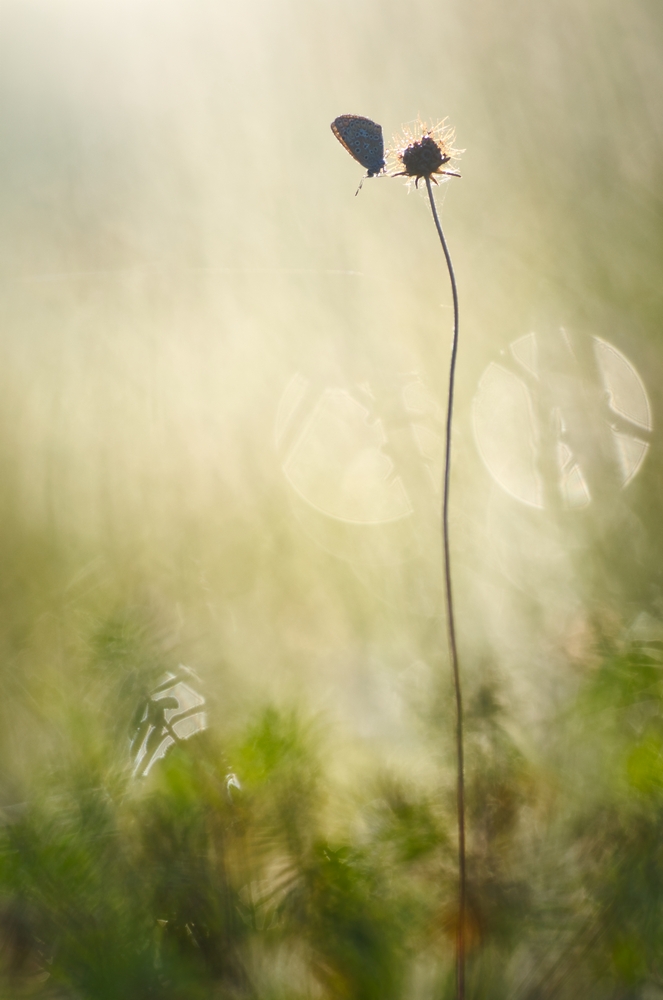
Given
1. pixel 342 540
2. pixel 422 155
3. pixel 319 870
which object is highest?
pixel 422 155

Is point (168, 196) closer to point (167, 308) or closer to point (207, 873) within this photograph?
point (167, 308)

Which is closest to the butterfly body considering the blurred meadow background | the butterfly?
the butterfly

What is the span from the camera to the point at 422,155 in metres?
0.37

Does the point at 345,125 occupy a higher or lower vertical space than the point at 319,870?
higher

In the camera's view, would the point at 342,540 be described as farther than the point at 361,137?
Yes

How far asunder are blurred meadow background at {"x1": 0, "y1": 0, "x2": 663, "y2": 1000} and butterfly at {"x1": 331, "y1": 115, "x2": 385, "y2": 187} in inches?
14.1

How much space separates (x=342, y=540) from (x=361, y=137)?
528mm

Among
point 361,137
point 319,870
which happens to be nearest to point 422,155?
point 361,137

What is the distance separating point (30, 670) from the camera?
543 millimetres

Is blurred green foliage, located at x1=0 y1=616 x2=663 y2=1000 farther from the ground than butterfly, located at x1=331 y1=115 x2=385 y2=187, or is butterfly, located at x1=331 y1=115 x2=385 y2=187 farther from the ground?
butterfly, located at x1=331 y1=115 x2=385 y2=187

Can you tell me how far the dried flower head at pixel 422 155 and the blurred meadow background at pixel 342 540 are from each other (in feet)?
1.16

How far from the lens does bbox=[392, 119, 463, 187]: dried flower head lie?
1.21 feet

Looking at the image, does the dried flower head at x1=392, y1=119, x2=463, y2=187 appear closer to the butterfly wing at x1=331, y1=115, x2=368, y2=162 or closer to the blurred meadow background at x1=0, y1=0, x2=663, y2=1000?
the butterfly wing at x1=331, y1=115, x2=368, y2=162

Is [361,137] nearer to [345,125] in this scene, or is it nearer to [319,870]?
[345,125]
